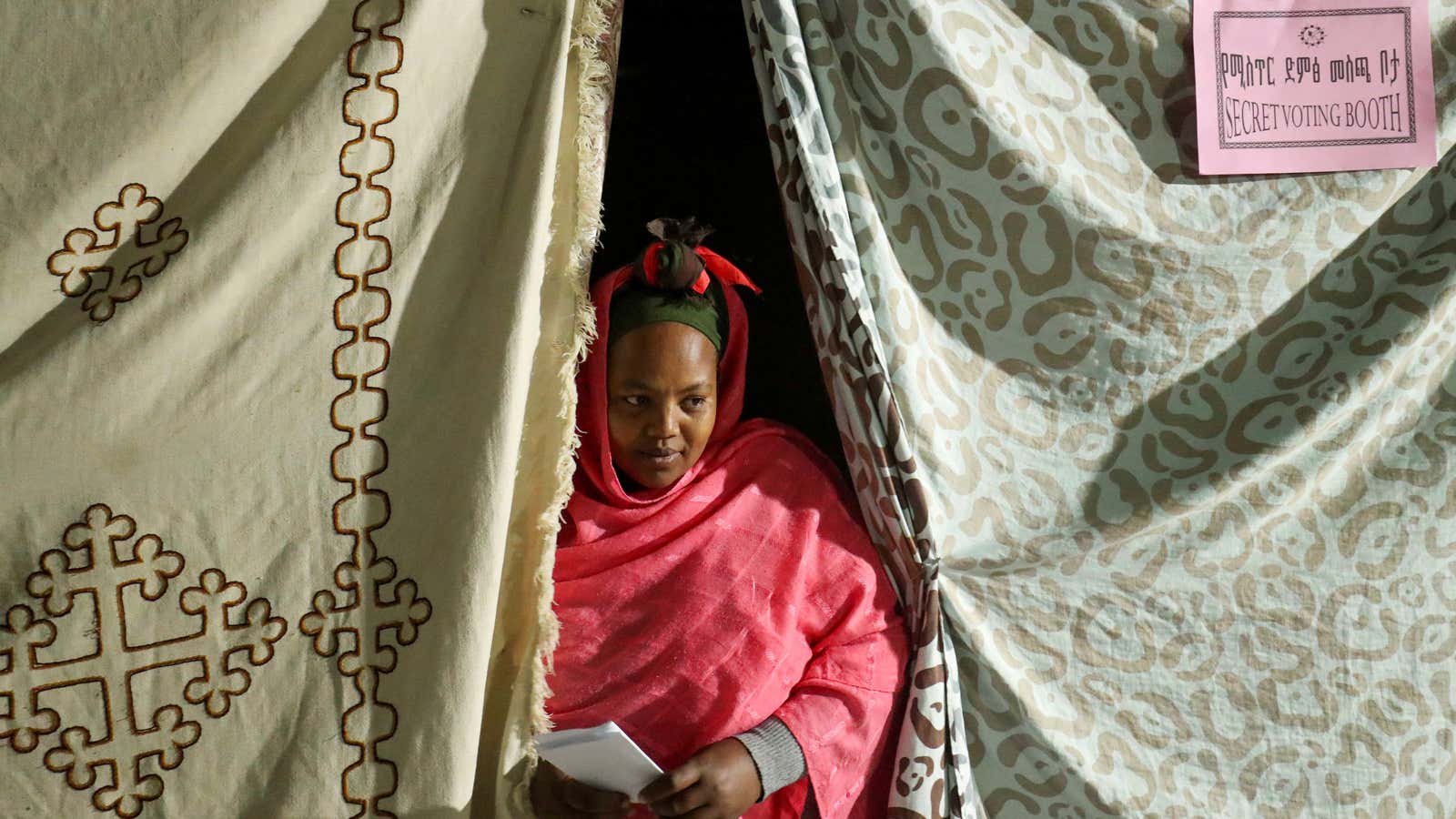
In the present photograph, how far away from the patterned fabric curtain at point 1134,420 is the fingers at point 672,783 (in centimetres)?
32

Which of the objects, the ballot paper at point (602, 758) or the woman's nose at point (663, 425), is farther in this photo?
the woman's nose at point (663, 425)

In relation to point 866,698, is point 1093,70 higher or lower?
higher

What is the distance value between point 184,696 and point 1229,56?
5.05 feet

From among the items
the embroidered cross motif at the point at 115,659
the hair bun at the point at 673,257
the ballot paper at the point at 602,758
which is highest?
the hair bun at the point at 673,257

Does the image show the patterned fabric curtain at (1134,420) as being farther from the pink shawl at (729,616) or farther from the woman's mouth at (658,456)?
the woman's mouth at (658,456)

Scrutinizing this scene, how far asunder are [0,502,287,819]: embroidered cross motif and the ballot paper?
14.1 inches

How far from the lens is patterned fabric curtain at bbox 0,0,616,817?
1363 mm

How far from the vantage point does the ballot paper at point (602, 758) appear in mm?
1343

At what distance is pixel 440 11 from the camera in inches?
57.6

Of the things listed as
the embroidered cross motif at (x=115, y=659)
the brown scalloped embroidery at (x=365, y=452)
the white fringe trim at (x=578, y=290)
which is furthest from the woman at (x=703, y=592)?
the embroidered cross motif at (x=115, y=659)

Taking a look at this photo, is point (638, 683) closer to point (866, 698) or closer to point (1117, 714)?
point (866, 698)

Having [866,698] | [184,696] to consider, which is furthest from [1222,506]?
[184,696]

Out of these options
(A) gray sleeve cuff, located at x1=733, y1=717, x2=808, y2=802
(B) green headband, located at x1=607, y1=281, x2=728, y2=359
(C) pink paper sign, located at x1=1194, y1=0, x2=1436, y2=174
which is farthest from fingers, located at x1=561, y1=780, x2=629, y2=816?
(C) pink paper sign, located at x1=1194, y1=0, x2=1436, y2=174

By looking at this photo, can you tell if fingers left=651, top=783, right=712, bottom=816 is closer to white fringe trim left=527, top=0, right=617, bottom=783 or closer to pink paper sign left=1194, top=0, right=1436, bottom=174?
white fringe trim left=527, top=0, right=617, bottom=783
